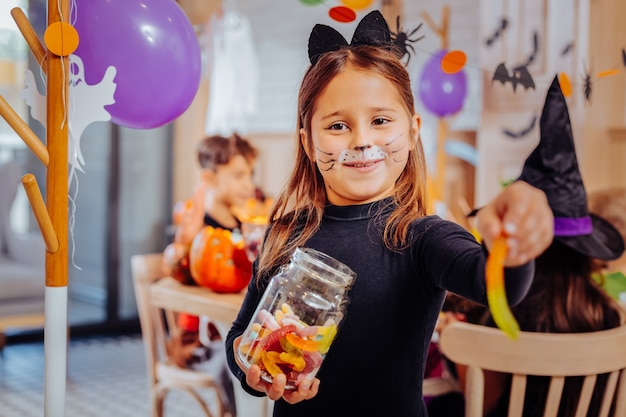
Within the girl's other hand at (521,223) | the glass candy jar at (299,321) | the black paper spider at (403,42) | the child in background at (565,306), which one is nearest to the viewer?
the girl's other hand at (521,223)

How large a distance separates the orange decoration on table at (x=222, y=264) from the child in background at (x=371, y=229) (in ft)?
2.24

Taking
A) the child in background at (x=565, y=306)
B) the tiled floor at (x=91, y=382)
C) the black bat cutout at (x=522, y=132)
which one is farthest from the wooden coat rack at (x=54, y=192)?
the black bat cutout at (x=522, y=132)

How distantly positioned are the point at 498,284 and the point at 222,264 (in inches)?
42.6

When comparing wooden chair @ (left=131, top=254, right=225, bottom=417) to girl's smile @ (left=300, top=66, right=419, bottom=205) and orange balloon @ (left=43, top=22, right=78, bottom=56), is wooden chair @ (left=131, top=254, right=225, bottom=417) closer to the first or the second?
orange balloon @ (left=43, top=22, right=78, bottom=56)

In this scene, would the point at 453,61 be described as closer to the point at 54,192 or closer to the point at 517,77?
the point at 517,77

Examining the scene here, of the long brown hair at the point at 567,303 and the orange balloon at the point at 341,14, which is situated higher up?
the orange balloon at the point at 341,14

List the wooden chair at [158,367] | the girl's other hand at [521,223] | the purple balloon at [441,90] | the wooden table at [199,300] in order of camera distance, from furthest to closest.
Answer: the purple balloon at [441,90], the wooden chair at [158,367], the wooden table at [199,300], the girl's other hand at [521,223]

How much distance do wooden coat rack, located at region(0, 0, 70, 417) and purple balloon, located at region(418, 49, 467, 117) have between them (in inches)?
78.1

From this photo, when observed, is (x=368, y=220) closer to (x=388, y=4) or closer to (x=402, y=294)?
(x=402, y=294)

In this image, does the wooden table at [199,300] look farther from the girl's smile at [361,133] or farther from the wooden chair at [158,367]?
the girl's smile at [361,133]

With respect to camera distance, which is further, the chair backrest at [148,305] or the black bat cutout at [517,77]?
the chair backrest at [148,305]

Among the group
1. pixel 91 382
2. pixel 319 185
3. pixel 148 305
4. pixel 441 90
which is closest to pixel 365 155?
pixel 319 185

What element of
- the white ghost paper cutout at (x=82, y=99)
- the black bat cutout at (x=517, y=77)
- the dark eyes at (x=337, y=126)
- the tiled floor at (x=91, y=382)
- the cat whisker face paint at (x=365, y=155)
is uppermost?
the black bat cutout at (x=517, y=77)

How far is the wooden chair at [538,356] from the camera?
49.3 inches
